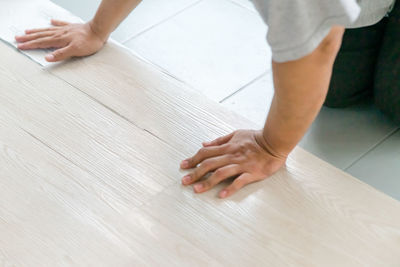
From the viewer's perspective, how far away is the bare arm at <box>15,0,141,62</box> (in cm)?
154

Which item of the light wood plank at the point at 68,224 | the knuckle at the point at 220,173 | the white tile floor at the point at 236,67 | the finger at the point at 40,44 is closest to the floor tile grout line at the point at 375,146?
the white tile floor at the point at 236,67

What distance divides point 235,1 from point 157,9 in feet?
1.00

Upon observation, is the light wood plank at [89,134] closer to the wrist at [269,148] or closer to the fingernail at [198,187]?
the fingernail at [198,187]

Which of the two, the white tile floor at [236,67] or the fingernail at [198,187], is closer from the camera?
the fingernail at [198,187]

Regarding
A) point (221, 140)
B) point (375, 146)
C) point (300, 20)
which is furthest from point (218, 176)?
point (375, 146)

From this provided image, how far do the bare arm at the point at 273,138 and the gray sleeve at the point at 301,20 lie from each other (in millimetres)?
99

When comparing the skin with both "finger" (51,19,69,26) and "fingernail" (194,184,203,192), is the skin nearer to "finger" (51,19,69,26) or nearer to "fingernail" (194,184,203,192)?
"fingernail" (194,184,203,192)

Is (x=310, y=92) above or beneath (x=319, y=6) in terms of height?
beneath

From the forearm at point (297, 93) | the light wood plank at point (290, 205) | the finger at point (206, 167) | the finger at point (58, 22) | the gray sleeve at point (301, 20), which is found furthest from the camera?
the finger at point (58, 22)

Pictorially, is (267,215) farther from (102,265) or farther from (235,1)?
(235,1)

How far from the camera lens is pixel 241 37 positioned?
1979 millimetres

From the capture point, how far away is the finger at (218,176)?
1207 millimetres

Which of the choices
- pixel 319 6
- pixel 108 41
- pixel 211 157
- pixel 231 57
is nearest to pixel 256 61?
pixel 231 57

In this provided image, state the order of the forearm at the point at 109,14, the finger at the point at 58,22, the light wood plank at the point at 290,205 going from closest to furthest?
the light wood plank at the point at 290,205 < the forearm at the point at 109,14 < the finger at the point at 58,22
